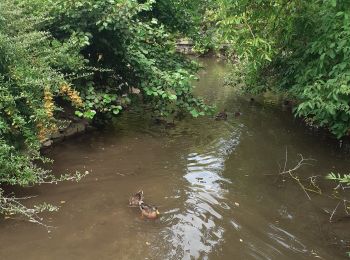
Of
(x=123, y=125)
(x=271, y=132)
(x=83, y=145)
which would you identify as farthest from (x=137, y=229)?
(x=271, y=132)

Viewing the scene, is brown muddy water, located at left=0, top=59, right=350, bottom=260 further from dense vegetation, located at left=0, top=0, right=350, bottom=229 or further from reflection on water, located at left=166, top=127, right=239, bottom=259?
dense vegetation, located at left=0, top=0, right=350, bottom=229

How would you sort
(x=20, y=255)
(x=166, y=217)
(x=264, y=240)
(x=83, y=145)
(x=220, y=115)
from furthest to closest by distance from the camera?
(x=220, y=115)
(x=83, y=145)
(x=166, y=217)
(x=264, y=240)
(x=20, y=255)

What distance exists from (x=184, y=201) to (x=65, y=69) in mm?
3175

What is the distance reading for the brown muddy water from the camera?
500cm

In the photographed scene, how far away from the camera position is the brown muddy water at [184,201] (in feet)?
16.4

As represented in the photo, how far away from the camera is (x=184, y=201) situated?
6.25 metres

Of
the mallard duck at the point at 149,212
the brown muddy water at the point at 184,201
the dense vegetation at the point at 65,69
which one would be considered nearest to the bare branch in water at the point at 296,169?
the brown muddy water at the point at 184,201

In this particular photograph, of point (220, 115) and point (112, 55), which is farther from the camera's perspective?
point (220, 115)

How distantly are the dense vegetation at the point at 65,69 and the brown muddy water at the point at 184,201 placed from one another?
0.44 meters

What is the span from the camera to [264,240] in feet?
17.3

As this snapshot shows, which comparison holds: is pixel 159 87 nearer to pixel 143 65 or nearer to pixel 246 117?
pixel 143 65

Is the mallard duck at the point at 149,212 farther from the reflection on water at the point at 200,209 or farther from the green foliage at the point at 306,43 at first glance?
the green foliage at the point at 306,43

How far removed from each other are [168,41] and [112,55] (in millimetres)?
2338

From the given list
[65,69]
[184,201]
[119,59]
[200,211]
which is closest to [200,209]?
[200,211]
